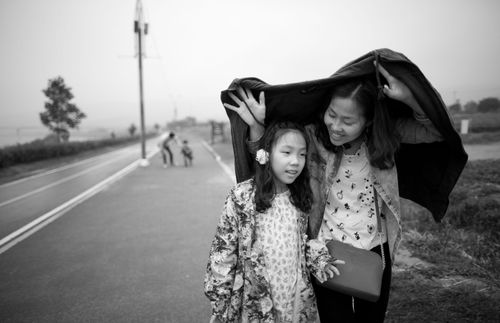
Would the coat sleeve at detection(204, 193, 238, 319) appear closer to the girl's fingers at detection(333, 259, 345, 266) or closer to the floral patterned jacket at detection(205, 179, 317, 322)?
the floral patterned jacket at detection(205, 179, 317, 322)

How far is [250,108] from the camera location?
6.33ft

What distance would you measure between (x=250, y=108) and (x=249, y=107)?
0.04 ft

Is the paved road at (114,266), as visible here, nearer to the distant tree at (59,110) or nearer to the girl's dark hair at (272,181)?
the girl's dark hair at (272,181)

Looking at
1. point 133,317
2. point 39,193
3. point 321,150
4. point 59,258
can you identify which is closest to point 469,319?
point 321,150

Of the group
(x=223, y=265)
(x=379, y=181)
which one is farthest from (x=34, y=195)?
(x=379, y=181)

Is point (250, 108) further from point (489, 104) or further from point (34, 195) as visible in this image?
point (489, 104)

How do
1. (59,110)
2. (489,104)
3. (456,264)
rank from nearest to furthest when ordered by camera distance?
(456,264) → (489,104) → (59,110)

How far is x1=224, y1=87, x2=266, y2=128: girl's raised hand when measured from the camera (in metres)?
1.90

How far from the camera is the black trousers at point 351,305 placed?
179 centimetres

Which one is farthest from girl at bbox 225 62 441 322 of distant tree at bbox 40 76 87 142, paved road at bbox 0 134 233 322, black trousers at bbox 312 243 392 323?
distant tree at bbox 40 76 87 142

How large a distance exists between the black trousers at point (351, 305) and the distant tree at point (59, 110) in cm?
3555

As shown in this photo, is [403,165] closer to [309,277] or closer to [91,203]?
[309,277]

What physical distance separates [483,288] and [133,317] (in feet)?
10.7

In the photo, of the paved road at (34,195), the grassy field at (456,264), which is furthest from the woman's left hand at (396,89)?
the paved road at (34,195)
